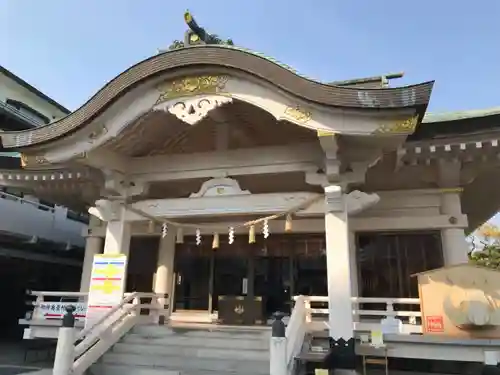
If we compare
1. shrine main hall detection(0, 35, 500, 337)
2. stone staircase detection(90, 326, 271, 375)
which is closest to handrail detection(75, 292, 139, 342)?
stone staircase detection(90, 326, 271, 375)

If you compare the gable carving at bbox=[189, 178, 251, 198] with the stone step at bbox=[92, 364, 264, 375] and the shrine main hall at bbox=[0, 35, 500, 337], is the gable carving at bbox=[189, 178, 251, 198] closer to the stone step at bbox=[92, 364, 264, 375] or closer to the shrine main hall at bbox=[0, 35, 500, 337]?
the shrine main hall at bbox=[0, 35, 500, 337]

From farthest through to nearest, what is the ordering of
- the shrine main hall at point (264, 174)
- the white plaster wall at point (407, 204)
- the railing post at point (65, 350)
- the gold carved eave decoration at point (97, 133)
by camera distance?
the white plaster wall at point (407, 204), the gold carved eave decoration at point (97, 133), the shrine main hall at point (264, 174), the railing post at point (65, 350)

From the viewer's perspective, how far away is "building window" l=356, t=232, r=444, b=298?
29.0 ft

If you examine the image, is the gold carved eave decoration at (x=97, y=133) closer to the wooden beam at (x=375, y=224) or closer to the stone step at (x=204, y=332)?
the wooden beam at (x=375, y=224)

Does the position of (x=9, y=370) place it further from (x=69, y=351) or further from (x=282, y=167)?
(x=282, y=167)

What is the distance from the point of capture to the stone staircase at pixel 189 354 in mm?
6664

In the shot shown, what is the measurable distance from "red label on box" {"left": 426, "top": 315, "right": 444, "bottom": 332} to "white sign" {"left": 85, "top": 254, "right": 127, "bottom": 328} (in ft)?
17.7

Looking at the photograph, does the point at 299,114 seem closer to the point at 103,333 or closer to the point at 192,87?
the point at 192,87

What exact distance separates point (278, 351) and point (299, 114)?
12.1 feet

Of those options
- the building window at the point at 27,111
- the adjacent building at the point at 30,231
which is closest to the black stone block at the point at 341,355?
the adjacent building at the point at 30,231

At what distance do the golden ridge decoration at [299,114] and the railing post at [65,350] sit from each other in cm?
476

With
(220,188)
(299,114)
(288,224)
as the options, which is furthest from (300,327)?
(299,114)

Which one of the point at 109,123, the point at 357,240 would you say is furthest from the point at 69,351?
the point at 357,240

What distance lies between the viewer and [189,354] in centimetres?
712
